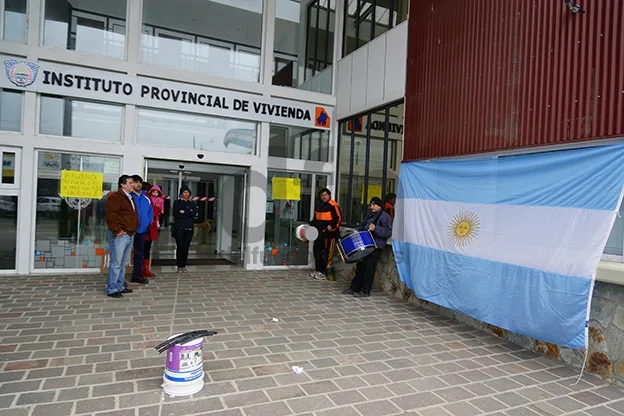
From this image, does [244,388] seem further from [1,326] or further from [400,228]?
[400,228]

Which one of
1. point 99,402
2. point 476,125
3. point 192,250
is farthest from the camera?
point 192,250

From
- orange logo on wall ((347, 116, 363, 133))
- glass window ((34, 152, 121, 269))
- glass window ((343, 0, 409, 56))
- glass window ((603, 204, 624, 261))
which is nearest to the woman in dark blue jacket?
glass window ((34, 152, 121, 269))

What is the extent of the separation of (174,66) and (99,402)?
643 centimetres

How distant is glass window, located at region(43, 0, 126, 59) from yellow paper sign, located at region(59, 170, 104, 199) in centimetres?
214

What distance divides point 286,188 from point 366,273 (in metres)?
2.85

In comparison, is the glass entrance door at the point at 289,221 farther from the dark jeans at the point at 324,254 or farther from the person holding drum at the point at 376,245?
the person holding drum at the point at 376,245

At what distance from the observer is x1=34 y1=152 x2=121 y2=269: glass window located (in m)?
6.96

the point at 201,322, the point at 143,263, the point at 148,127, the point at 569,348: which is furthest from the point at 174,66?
the point at 569,348

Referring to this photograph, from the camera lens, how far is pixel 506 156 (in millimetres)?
4730

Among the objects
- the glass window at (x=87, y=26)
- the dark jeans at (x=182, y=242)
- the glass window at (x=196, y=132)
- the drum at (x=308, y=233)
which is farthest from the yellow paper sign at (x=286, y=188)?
the glass window at (x=87, y=26)

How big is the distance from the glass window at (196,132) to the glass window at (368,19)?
271cm

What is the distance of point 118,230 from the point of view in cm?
567

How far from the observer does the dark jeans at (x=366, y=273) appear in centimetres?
644

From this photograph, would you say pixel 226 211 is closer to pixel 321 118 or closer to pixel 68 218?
pixel 321 118
